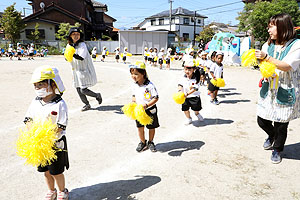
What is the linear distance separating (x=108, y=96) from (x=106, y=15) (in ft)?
161

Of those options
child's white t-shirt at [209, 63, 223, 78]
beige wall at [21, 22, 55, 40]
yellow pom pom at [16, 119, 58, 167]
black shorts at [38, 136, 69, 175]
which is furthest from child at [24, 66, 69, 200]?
beige wall at [21, 22, 55, 40]

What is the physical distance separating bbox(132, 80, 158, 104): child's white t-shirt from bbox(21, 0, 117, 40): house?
34.3 meters

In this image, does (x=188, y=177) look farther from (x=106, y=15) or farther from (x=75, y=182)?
(x=106, y=15)

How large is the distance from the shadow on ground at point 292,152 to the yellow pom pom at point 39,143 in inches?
146

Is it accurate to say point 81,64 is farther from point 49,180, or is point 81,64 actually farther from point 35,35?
point 35,35

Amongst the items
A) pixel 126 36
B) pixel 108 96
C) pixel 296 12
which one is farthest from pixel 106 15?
pixel 108 96

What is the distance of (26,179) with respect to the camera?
328 cm

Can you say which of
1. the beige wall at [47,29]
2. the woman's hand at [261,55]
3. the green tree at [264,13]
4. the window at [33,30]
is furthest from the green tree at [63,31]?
the woman's hand at [261,55]

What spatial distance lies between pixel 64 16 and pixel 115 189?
3761 cm

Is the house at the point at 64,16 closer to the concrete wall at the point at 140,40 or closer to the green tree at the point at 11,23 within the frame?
the green tree at the point at 11,23

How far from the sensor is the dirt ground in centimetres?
305

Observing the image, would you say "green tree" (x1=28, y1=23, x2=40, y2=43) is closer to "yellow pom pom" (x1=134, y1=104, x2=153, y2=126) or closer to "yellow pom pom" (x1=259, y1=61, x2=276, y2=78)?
"yellow pom pom" (x1=134, y1=104, x2=153, y2=126)

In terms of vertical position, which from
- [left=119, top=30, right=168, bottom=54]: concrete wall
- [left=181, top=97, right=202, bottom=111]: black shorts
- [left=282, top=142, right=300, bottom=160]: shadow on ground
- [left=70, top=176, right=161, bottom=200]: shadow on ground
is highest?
[left=119, top=30, right=168, bottom=54]: concrete wall

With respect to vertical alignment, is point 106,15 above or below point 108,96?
above
